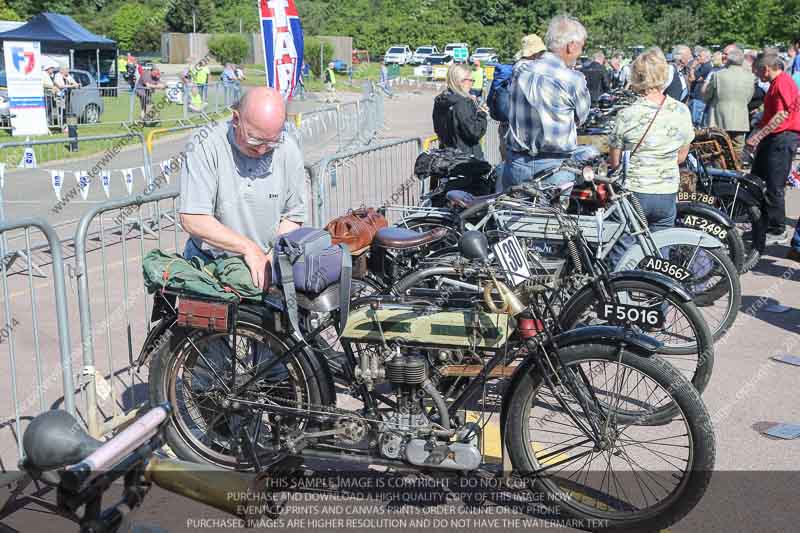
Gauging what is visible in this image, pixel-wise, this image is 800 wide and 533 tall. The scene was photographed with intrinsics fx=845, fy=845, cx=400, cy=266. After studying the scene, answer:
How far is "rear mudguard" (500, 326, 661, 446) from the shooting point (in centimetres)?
356

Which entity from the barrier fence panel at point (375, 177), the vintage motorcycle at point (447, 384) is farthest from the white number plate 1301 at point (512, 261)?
the barrier fence panel at point (375, 177)

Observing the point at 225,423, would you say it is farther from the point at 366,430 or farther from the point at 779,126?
the point at 779,126

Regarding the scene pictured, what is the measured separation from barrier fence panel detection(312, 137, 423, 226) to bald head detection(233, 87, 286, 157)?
93.7 inches

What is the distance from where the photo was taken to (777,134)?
8727 mm

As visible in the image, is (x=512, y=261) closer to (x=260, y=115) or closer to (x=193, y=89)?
(x=260, y=115)

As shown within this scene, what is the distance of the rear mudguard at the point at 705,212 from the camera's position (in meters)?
6.72

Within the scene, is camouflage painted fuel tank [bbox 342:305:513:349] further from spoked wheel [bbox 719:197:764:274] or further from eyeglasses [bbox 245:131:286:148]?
spoked wheel [bbox 719:197:764:274]

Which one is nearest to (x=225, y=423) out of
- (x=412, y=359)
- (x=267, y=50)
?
(x=412, y=359)

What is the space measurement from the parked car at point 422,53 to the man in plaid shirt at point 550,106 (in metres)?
56.9

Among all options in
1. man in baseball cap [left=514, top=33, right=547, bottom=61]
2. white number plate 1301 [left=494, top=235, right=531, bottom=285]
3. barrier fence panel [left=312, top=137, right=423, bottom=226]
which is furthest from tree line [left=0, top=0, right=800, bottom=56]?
white number plate 1301 [left=494, top=235, right=531, bottom=285]

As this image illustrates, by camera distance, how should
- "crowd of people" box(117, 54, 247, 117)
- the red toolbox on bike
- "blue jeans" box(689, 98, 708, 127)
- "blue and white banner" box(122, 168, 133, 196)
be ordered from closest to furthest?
the red toolbox on bike < "blue and white banner" box(122, 168, 133, 196) < "blue jeans" box(689, 98, 708, 127) < "crowd of people" box(117, 54, 247, 117)

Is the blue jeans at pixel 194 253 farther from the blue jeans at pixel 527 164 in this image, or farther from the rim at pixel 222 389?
the blue jeans at pixel 527 164

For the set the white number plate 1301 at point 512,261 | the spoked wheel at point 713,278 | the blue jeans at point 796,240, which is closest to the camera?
the white number plate 1301 at point 512,261

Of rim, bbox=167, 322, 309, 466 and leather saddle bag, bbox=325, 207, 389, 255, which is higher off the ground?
leather saddle bag, bbox=325, 207, 389, 255
